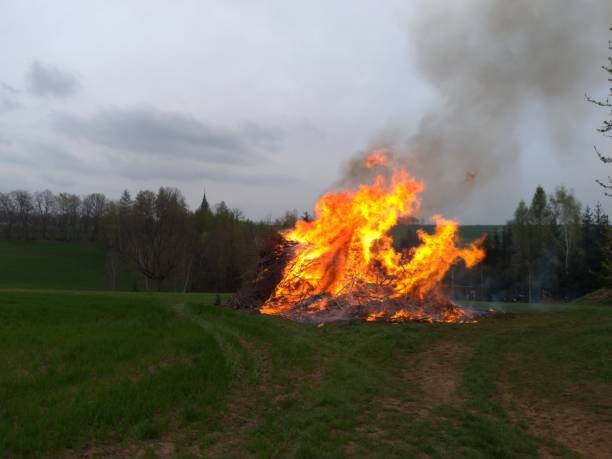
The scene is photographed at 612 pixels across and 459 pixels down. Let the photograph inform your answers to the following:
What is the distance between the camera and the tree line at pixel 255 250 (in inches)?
1710

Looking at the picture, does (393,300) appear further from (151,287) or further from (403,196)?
(151,287)

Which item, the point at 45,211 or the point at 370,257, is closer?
the point at 370,257

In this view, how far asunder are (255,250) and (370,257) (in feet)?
88.7

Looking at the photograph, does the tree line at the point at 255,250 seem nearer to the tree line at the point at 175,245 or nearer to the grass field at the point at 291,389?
the tree line at the point at 175,245

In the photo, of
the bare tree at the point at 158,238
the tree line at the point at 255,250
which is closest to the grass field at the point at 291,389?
the tree line at the point at 255,250

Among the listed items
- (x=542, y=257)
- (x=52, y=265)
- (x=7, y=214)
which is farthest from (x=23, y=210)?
(x=542, y=257)

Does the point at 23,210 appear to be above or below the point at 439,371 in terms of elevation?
above

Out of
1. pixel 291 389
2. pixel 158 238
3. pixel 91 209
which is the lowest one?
pixel 291 389

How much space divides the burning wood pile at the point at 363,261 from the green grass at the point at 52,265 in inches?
1615

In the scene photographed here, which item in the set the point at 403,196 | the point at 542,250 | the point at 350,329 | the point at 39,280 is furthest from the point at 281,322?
the point at 39,280

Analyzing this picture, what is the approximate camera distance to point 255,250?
46031 mm

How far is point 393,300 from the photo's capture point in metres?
18.5

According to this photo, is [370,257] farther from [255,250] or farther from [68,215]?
[68,215]

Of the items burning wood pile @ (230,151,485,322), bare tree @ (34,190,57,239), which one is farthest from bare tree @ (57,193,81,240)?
burning wood pile @ (230,151,485,322)
